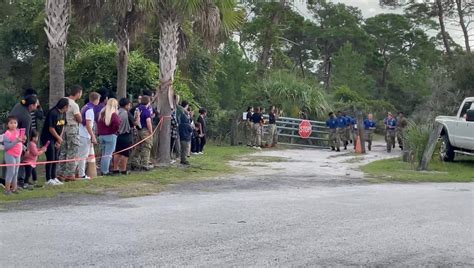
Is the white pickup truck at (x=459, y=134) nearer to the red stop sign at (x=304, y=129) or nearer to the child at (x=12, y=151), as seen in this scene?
the red stop sign at (x=304, y=129)

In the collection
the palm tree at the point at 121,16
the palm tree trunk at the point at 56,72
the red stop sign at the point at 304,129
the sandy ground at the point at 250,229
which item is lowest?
the sandy ground at the point at 250,229

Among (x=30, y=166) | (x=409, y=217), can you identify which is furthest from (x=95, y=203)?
(x=409, y=217)

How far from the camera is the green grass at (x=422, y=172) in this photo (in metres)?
16.2

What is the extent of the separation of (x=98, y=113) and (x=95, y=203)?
→ 152 inches

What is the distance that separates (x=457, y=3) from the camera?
42594mm

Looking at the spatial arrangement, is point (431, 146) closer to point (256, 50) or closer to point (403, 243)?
point (403, 243)

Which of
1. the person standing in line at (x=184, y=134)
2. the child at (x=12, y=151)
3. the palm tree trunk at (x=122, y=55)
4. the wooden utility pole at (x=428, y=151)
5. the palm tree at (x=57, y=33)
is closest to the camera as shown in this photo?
the child at (x=12, y=151)

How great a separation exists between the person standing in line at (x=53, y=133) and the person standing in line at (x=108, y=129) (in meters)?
1.31

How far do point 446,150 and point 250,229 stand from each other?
43.4 ft

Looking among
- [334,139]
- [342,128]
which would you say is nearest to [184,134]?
[334,139]

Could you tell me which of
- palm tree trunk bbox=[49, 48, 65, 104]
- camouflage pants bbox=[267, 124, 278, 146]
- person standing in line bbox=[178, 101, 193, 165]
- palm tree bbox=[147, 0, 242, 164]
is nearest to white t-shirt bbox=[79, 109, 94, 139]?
palm tree trunk bbox=[49, 48, 65, 104]

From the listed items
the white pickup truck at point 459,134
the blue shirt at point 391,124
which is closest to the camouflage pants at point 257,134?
the blue shirt at point 391,124

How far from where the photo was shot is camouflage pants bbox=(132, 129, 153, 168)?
15.1 metres

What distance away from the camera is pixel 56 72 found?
1466 cm
